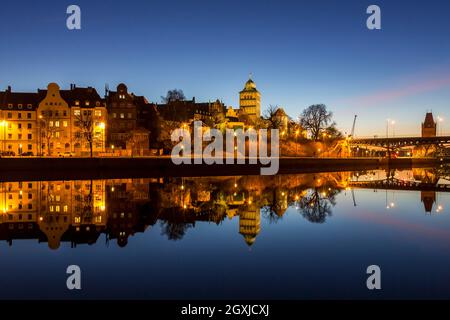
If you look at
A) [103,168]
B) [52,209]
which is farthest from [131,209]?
[103,168]

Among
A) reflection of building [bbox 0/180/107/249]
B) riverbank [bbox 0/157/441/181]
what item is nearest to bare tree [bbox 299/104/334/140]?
riverbank [bbox 0/157/441/181]

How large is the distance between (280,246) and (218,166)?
4499cm

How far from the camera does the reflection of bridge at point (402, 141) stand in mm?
127113

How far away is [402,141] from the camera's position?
438 feet

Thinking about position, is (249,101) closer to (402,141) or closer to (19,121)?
(402,141)

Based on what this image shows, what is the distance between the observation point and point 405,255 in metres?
13.8

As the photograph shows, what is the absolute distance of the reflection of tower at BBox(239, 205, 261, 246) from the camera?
54.6 feet

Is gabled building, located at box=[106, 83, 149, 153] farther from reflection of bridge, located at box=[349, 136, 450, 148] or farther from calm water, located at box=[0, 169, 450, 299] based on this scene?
reflection of bridge, located at box=[349, 136, 450, 148]

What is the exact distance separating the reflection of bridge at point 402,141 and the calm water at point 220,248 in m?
110

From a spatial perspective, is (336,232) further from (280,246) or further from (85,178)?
(85,178)

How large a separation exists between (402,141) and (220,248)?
132m

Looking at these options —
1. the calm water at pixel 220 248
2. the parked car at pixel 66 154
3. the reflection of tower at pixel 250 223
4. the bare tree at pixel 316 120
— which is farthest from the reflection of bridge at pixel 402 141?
the reflection of tower at pixel 250 223

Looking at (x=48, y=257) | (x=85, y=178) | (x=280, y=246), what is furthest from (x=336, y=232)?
(x=85, y=178)

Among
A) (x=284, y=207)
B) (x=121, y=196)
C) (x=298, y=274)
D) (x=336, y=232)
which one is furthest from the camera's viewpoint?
(x=121, y=196)
